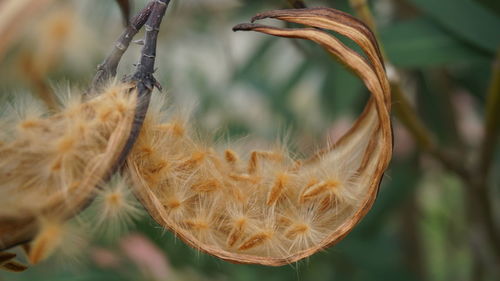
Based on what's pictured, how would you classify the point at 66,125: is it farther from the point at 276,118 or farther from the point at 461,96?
the point at 461,96

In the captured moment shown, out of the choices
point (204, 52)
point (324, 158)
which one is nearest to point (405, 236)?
point (204, 52)

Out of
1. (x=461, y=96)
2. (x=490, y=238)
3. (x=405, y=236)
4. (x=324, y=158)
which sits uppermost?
(x=324, y=158)

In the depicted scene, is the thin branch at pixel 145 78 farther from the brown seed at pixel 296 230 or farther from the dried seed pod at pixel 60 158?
the brown seed at pixel 296 230

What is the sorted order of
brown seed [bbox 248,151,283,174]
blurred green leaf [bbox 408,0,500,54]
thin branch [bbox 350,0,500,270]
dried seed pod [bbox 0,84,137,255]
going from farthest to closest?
blurred green leaf [bbox 408,0,500,54], thin branch [bbox 350,0,500,270], brown seed [bbox 248,151,283,174], dried seed pod [bbox 0,84,137,255]

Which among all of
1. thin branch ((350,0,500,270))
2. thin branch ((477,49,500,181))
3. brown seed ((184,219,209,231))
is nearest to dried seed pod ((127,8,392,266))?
brown seed ((184,219,209,231))

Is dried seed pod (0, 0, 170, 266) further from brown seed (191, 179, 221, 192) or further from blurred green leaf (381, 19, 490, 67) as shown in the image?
blurred green leaf (381, 19, 490, 67)

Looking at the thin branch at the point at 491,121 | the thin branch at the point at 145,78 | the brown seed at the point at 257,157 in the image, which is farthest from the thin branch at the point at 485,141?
the thin branch at the point at 145,78

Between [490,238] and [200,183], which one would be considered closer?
[200,183]
